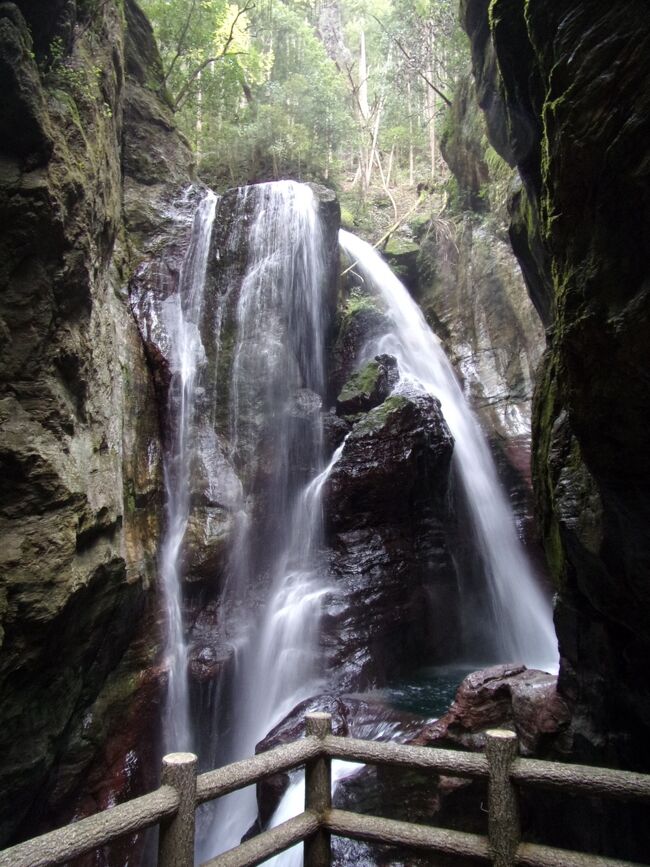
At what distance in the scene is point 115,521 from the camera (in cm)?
750

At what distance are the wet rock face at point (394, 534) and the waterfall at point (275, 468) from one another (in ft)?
1.90

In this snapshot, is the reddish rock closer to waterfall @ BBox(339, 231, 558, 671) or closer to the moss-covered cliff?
waterfall @ BBox(339, 231, 558, 671)

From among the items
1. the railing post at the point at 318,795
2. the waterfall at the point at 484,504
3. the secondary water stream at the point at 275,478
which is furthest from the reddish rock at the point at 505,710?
the waterfall at the point at 484,504

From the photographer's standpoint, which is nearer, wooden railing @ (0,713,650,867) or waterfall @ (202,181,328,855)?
wooden railing @ (0,713,650,867)

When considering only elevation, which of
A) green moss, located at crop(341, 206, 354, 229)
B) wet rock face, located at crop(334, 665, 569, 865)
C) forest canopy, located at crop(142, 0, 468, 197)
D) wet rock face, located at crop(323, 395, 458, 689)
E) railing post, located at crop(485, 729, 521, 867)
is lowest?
wet rock face, located at crop(334, 665, 569, 865)

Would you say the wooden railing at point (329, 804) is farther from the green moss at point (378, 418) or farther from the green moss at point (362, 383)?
the green moss at point (362, 383)

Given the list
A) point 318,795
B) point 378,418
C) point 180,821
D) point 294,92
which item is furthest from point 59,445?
point 294,92

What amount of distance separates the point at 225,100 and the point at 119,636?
736 inches

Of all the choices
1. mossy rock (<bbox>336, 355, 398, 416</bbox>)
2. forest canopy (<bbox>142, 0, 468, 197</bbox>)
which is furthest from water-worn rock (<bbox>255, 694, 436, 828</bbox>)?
forest canopy (<bbox>142, 0, 468, 197</bbox>)

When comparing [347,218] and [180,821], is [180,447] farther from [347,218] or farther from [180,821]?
[347,218]

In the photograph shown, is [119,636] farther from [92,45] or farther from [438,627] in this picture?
[92,45]

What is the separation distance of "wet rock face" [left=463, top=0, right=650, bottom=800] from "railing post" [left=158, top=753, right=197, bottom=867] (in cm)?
339

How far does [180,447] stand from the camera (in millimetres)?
10688

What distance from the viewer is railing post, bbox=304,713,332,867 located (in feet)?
13.8
